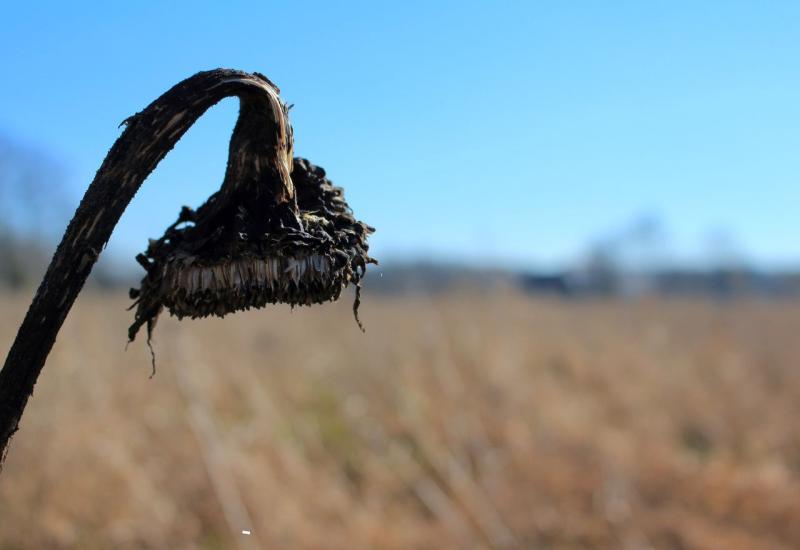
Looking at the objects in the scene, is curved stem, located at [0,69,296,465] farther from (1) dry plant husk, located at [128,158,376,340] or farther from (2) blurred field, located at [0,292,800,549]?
(2) blurred field, located at [0,292,800,549]

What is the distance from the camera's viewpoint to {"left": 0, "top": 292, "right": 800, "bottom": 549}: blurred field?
390cm

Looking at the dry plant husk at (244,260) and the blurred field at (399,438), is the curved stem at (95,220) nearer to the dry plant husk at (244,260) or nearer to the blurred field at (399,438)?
the dry plant husk at (244,260)

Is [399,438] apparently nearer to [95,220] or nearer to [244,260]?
[244,260]

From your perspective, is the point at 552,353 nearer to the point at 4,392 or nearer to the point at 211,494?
the point at 211,494

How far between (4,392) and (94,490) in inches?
134

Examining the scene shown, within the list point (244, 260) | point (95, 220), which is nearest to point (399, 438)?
point (244, 260)

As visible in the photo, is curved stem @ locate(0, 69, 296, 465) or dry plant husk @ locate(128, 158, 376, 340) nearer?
curved stem @ locate(0, 69, 296, 465)

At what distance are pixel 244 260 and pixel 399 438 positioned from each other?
487cm

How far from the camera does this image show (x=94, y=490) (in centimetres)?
375

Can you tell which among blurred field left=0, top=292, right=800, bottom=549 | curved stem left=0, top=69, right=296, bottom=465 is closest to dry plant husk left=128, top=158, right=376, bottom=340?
curved stem left=0, top=69, right=296, bottom=465

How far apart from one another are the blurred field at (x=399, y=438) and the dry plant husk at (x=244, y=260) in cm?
327

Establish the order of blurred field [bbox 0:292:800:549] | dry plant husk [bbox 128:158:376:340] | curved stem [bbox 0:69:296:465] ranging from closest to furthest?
curved stem [bbox 0:69:296:465]
dry plant husk [bbox 128:158:376:340]
blurred field [bbox 0:292:800:549]

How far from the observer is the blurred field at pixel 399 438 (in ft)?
12.8

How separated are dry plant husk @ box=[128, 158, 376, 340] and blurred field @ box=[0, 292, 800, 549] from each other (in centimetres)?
327
